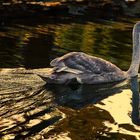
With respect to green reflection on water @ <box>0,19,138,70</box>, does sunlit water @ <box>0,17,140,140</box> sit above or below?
above

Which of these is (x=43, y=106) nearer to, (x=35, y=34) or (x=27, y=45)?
(x=27, y=45)

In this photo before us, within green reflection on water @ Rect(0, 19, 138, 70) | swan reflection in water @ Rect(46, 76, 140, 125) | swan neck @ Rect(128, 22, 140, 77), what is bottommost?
green reflection on water @ Rect(0, 19, 138, 70)

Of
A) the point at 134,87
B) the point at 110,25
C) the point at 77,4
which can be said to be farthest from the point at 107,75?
the point at 77,4

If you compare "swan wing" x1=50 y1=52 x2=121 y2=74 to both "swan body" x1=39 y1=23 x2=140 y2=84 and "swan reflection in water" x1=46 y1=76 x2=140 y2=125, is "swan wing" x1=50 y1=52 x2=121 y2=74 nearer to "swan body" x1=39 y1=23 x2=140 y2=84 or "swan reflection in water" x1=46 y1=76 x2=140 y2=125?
"swan body" x1=39 y1=23 x2=140 y2=84

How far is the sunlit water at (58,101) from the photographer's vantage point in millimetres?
13359

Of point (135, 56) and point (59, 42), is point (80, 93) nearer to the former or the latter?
point (135, 56)

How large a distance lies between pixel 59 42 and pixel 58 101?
12080mm

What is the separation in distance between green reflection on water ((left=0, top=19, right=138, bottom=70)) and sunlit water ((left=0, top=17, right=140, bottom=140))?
0.14 ft

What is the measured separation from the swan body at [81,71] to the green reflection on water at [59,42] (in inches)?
131

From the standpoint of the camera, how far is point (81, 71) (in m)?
18.3

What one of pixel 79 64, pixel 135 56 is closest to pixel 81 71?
pixel 79 64

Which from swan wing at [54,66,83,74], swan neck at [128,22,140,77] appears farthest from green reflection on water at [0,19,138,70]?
swan wing at [54,66,83,74]

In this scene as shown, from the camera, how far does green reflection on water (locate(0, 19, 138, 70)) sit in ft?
76.7

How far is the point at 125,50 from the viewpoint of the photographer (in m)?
27.5
